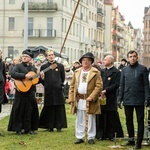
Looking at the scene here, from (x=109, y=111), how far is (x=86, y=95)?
0.90 meters

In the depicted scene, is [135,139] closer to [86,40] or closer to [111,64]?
[111,64]

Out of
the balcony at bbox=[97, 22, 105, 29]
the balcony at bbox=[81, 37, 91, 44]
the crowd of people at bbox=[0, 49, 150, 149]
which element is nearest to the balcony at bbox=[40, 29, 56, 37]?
the balcony at bbox=[81, 37, 91, 44]

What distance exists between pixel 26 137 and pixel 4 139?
0.57 meters

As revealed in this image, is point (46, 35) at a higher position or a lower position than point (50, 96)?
higher

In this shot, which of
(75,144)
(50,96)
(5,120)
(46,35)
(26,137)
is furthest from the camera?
(46,35)

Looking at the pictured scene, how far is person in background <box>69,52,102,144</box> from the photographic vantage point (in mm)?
10922

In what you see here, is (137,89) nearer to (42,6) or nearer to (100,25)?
(42,6)

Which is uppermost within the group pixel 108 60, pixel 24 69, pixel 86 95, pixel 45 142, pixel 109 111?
pixel 108 60

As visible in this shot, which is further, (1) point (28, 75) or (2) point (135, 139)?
(1) point (28, 75)

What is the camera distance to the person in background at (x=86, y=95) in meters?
10.9

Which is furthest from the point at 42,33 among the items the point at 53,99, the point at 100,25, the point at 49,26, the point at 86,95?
the point at 86,95

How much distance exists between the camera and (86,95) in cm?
1098

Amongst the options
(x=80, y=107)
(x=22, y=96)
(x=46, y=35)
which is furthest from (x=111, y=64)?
(x=46, y=35)

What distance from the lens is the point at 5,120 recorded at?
15.0 metres
